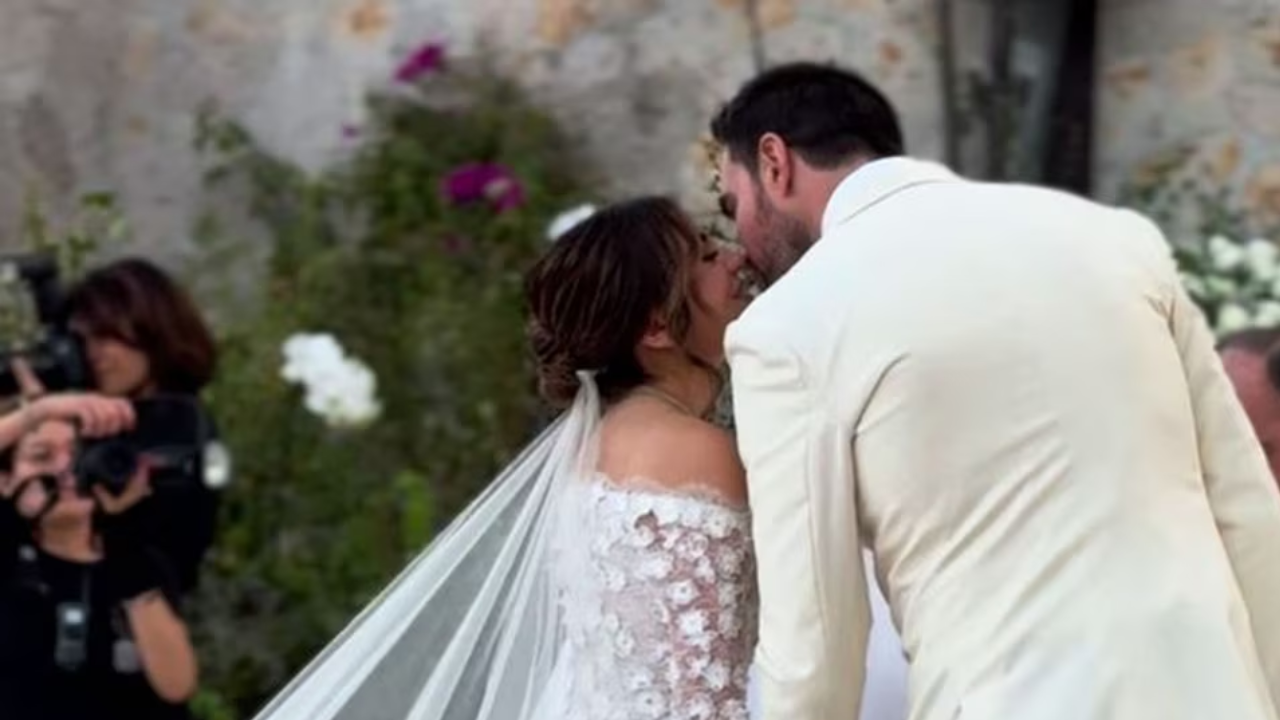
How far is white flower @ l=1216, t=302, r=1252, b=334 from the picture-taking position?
5.70 m

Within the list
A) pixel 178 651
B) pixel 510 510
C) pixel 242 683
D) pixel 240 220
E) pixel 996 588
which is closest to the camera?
pixel 996 588

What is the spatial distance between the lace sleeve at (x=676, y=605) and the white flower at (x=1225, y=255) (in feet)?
8.83

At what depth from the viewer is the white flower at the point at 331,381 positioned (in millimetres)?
6645

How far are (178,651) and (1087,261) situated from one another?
2199 millimetres

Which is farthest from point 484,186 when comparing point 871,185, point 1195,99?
point 871,185

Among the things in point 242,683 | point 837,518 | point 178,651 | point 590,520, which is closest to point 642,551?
point 590,520

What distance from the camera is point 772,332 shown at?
317 cm

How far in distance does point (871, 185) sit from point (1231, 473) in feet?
1.70

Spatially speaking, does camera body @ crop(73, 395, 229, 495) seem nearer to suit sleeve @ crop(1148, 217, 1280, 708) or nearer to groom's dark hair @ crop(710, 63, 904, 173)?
groom's dark hair @ crop(710, 63, 904, 173)

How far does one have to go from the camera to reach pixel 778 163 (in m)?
3.45

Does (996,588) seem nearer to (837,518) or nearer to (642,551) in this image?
(837,518)

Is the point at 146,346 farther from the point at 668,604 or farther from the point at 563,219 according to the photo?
the point at 668,604

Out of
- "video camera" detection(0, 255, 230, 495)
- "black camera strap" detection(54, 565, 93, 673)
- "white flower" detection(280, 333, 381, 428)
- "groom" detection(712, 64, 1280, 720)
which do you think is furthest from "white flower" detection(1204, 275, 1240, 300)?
"groom" detection(712, 64, 1280, 720)

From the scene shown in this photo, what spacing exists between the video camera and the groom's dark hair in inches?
72.2
